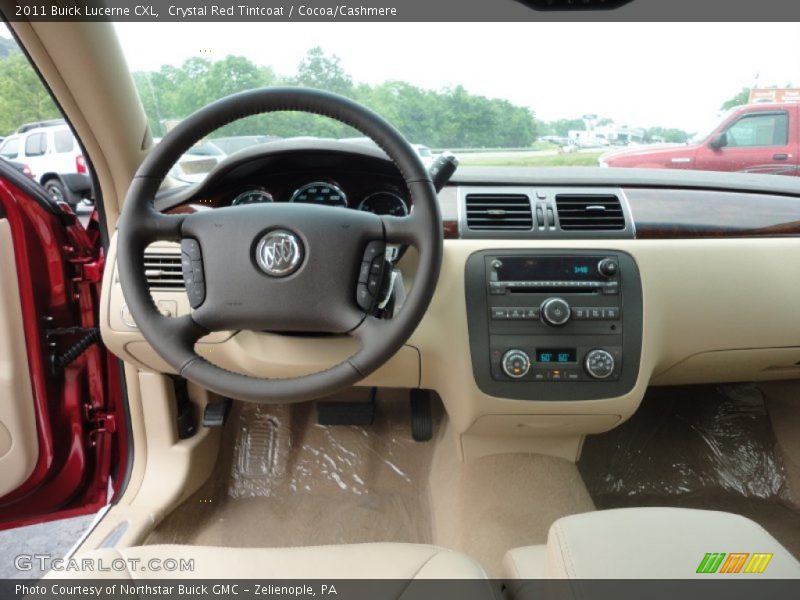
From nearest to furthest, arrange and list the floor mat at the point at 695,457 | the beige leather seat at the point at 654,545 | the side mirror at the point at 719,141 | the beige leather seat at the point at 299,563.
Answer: the beige leather seat at the point at 654,545 → the beige leather seat at the point at 299,563 → the side mirror at the point at 719,141 → the floor mat at the point at 695,457

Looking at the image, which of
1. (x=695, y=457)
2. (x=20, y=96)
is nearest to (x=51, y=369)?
(x=20, y=96)

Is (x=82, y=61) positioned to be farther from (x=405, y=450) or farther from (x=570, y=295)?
(x=405, y=450)

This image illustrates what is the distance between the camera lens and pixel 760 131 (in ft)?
5.67

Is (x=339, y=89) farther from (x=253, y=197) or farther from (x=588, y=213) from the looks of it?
(x=588, y=213)

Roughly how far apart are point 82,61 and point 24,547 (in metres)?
1.54

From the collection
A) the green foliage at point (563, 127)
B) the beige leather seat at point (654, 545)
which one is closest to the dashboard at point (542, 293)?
the green foliage at point (563, 127)

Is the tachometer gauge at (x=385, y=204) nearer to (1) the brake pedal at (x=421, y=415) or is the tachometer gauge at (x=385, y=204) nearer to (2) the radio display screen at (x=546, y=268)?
(2) the radio display screen at (x=546, y=268)

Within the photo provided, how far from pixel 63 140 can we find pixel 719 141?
73.1 inches

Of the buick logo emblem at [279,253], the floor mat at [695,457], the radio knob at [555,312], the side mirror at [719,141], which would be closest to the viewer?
the buick logo emblem at [279,253]

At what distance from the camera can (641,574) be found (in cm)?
85

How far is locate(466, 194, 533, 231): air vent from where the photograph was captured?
163cm

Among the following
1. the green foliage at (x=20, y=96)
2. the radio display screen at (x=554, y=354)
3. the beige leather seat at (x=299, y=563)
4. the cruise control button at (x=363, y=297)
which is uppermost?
the green foliage at (x=20, y=96)

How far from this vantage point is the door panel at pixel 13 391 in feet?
5.08

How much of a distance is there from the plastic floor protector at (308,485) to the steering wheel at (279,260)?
3.25ft
